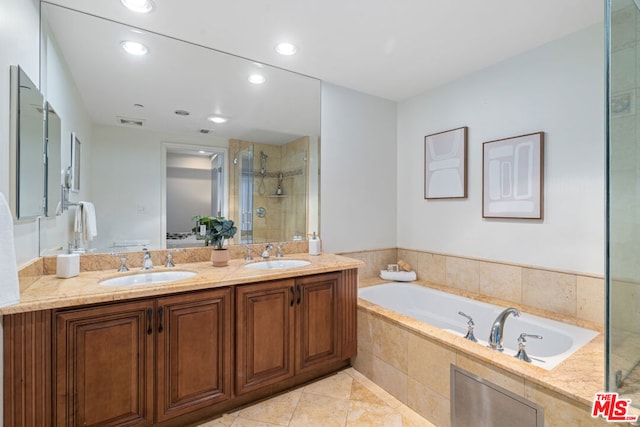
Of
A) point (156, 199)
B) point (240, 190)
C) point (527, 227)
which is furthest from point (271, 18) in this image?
point (527, 227)

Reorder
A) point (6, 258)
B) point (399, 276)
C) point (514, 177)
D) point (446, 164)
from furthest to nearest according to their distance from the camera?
point (399, 276) < point (446, 164) < point (514, 177) < point (6, 258)

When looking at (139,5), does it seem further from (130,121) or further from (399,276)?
(399,276)

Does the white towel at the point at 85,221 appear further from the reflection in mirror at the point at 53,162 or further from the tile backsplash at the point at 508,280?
the tile backsplash at the point at 508,280

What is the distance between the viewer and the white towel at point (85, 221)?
1.91 meters

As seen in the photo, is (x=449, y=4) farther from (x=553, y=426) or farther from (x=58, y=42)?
(x=58, y=42)

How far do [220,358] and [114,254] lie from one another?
0.98 meters

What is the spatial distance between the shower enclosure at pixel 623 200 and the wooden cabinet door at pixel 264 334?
5.35 feet

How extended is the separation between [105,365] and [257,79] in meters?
2.17

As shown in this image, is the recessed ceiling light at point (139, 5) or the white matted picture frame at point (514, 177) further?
the white matted picture frame at point (514, 177)

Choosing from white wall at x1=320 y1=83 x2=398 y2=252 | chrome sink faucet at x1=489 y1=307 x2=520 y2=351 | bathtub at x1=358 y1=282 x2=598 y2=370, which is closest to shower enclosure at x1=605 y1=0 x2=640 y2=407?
bathtub at x1=358 y1=282 x2=598 y2=370

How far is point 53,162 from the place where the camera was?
5.66 ft

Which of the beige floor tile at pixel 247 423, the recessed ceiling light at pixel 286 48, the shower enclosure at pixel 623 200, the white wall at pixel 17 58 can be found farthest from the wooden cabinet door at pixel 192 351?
the shower enclosure at pixel 623 200

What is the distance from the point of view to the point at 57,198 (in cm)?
177

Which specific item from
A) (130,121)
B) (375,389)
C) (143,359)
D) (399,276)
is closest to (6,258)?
(143,359)
